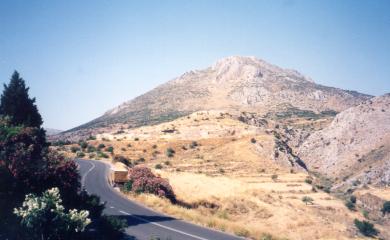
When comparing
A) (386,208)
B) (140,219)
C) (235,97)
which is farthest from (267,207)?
(235,97)

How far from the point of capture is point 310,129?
94.9 metres

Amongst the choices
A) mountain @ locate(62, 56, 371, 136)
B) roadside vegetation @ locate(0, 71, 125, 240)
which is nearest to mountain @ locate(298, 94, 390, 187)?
mountain @ locate(62, 56, 371, 136)

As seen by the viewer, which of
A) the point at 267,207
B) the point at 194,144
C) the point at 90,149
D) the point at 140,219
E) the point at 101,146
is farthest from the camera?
the point at 194,144

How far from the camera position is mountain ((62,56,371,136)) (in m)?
135

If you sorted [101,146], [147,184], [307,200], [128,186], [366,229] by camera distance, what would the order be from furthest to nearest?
[101,146] → [307,200] → [366,229] → [128,186] → [147,184]

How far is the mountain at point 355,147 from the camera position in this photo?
59631 mm

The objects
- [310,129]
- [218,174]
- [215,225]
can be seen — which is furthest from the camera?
[310,129]

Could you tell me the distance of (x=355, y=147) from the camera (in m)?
72.3

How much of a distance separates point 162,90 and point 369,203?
145 meters

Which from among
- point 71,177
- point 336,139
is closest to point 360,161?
point 336,139

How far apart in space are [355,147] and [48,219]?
240ft

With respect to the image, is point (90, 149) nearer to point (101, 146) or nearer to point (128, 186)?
point (101, 146)

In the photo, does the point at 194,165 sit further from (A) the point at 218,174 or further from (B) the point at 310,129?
(B) the point at 310,129

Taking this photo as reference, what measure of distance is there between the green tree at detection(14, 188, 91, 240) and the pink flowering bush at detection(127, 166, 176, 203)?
16849 millimetres
